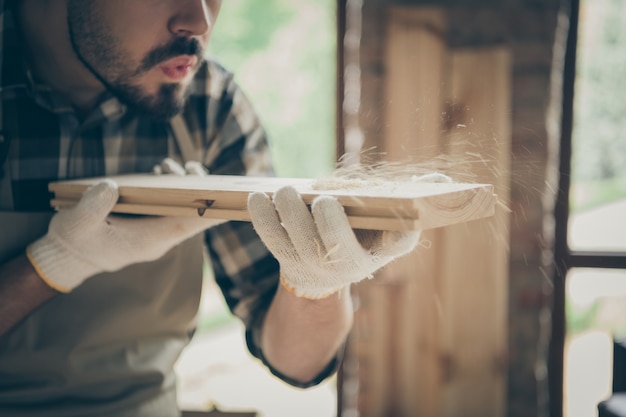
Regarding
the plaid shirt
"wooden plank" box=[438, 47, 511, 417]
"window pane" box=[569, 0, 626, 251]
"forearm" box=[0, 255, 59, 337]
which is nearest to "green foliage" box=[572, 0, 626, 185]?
"window pane" box=[569, 0, 626, 251]

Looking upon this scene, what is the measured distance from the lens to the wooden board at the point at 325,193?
102 centimetres

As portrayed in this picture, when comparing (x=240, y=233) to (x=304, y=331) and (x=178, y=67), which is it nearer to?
(x=304, y=331)

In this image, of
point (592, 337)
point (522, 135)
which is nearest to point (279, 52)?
point (592, 337)

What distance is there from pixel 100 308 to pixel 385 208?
2.80 ft

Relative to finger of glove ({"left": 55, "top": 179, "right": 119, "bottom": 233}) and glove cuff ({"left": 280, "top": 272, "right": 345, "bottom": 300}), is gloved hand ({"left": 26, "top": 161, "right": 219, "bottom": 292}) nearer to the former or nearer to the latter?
finger of glove ({"left": 55, "top": 179, "right": 119, "bottom": 233})

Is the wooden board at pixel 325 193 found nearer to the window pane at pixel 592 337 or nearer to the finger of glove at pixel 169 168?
the finger of glove at pixel 169 168

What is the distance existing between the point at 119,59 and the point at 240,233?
543 millimetres

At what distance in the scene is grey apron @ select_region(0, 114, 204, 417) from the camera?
4.74ft

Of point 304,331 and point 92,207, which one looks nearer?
point 92,207

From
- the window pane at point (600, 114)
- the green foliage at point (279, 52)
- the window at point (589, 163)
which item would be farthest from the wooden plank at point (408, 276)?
the green foliage at point (279, 52)

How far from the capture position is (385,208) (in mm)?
1025

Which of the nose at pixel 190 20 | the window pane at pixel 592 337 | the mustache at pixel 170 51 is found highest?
the nose at pixel 190 20

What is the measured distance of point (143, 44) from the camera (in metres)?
1.47

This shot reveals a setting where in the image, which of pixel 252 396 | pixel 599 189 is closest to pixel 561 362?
pixel 599 189
